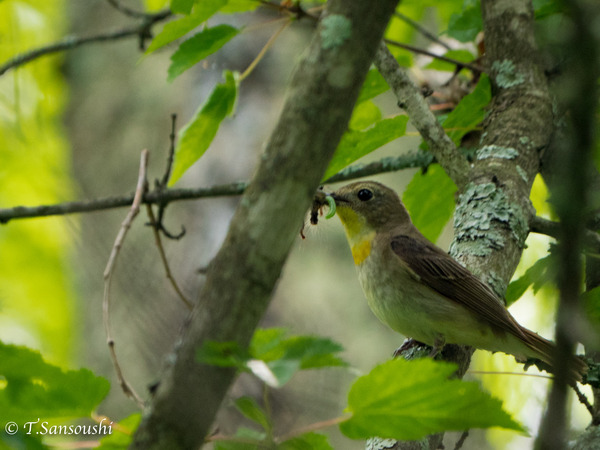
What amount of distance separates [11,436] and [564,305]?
125 centimetres

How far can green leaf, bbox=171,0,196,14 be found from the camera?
8.64 ft

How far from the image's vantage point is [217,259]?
4.49ft

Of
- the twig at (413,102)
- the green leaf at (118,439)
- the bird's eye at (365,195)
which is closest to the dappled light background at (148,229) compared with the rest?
the bird's eye at (365,195)

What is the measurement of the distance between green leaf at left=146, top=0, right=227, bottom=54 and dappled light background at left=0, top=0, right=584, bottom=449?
1413 millimetres

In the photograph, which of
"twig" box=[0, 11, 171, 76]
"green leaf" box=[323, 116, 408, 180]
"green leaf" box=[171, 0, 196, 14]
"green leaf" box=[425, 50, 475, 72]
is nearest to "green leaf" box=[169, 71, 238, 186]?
"green leaf" box=[171, 0, 196, 14]

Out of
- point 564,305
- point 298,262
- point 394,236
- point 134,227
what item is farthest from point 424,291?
point 134,227

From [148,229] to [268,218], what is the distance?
504 cm

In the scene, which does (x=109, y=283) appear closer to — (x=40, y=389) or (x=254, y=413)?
(x=40, y=389)

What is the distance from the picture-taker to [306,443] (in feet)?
4.85

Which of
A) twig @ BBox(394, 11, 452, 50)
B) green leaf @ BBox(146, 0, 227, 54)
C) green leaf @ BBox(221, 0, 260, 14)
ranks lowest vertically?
green leaf @ BBox(146, 0, 227, 54)

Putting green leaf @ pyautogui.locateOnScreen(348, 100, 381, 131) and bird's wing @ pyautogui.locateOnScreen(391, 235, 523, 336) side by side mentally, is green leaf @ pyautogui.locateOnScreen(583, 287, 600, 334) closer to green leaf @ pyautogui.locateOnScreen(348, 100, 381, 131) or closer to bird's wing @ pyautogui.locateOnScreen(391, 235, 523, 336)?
bird's wing @ pyautogui.locateOnScreen(391, 235, 523, 336)

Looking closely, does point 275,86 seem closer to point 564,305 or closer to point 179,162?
point 179,162

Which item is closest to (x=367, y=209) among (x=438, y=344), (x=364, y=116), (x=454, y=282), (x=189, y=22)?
(x=364, y=116)

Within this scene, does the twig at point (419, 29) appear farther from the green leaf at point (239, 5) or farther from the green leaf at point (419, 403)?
the green leaf at point (419, 403)
